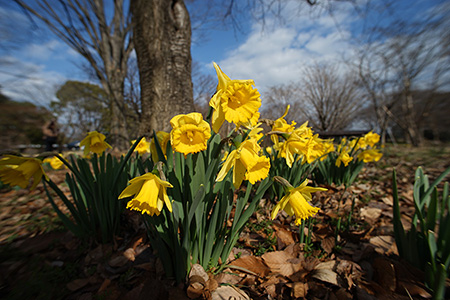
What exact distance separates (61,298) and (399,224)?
2016 mm

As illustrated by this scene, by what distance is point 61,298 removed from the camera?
3.42ft

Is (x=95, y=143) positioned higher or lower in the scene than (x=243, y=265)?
higher

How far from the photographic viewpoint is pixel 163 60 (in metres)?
2.31

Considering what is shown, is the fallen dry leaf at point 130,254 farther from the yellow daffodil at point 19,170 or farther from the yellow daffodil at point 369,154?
the yellow daffodil at point 369,154

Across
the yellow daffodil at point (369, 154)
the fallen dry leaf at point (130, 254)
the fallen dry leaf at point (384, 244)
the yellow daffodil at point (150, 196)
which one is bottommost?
the fallen dry leaf at point (130, 254)

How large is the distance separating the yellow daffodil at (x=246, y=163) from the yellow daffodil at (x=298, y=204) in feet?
0.64

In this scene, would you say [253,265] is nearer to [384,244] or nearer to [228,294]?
[228,294]

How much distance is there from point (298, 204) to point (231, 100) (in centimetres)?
61

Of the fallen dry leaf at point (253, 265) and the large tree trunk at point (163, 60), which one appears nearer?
the fallen dry leaf at point (253, 265)

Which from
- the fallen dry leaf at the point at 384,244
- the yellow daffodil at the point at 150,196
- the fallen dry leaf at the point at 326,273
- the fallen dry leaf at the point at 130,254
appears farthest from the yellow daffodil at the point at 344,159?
the fallen dry leaf at the point at 130,254


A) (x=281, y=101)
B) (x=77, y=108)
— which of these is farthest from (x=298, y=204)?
(x=77, y=108)

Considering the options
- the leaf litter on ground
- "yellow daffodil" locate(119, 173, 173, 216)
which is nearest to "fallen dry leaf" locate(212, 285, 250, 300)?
the leaf litter on ground

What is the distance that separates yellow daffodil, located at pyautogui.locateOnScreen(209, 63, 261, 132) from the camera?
82cm

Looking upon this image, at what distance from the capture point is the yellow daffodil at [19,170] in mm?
1006
